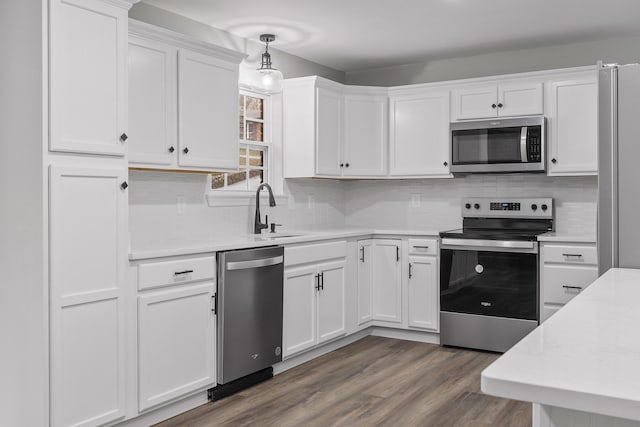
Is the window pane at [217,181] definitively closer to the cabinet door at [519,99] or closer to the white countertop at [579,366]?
the cabinet door at [519,99]

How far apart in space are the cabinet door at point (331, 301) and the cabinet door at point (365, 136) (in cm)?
102

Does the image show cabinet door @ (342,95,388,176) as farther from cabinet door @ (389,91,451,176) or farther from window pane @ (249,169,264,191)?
window pane @ (249,169,264,191)

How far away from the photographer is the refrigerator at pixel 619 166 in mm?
2314

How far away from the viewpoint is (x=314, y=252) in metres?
4.31

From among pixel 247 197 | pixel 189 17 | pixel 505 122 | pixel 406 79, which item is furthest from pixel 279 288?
pixel 406 79

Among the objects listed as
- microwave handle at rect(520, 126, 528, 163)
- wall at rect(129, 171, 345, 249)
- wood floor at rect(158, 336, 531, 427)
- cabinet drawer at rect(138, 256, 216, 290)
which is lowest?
wood floor at rect(158, 336, 531, 427)

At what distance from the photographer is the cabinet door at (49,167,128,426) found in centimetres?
259

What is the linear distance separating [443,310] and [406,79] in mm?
2195

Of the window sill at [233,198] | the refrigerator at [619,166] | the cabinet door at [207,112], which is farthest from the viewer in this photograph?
the window sill at [233,198]

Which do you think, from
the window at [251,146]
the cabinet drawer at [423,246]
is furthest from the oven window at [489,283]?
the window at [251,146]

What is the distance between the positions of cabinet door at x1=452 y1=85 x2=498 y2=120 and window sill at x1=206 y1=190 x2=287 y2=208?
1733 millimetres

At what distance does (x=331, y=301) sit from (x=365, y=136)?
1577 millimetres

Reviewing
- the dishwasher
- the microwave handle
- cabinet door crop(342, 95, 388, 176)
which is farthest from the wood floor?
cabinet door crop(342, 95, 388, 176)

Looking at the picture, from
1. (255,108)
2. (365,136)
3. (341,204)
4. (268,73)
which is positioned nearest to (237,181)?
(255,108)
